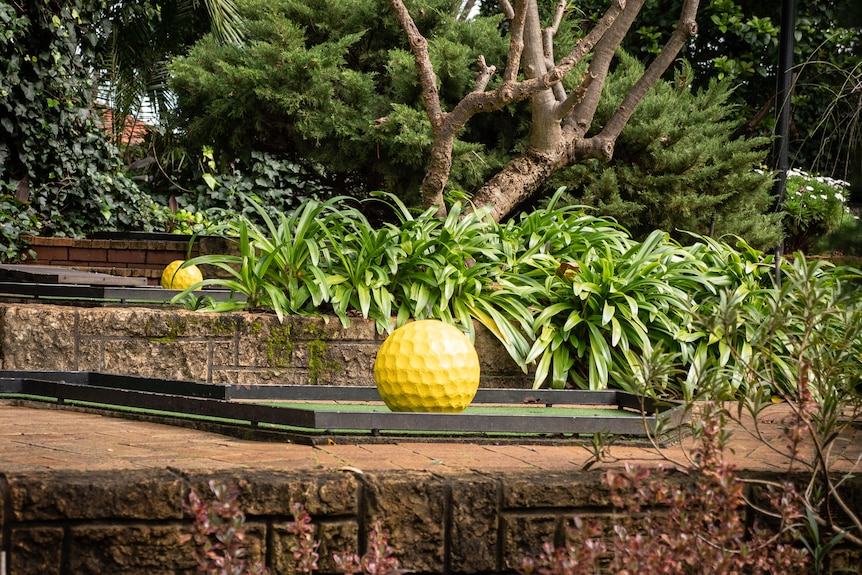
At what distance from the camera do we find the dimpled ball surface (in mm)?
2643

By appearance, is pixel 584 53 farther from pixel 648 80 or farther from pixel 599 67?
pixel 648 80

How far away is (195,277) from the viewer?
5234 mm

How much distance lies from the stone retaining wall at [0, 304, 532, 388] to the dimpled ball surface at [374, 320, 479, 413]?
1.41 metres

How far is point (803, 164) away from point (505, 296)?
27.0 feet

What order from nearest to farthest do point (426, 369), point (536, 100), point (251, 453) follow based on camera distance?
point (251, 453) < point (426, 369) < point (536, 100)

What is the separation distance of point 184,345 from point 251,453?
6.42 ft

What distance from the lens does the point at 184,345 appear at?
407 centimetres

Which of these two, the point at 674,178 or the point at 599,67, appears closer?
the point at 599,67

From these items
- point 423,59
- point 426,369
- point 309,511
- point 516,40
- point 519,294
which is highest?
point 516,40

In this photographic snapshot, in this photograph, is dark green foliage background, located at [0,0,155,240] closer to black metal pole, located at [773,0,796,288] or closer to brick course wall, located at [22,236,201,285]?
brick course wall, located at [22,236,201,285]

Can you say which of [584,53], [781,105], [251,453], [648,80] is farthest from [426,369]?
[781,105]

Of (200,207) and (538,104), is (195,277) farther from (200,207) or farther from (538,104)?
(200,207)

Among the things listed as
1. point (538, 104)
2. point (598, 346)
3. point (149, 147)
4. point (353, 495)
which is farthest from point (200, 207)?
point (353, 495)

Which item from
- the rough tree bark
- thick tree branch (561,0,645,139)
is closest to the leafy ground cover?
the rough tree bark
